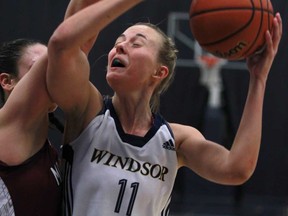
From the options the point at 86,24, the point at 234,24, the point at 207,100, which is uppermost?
the point at 86,24

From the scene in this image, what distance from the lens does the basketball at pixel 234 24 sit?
7.22 ft

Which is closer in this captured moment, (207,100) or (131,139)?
(131,139)

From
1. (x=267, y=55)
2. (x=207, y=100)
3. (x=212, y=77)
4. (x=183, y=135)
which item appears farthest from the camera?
(x=212, y=77)

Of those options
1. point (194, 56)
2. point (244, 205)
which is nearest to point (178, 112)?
point (194, 56)

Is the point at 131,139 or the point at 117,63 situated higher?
the point at 117,63

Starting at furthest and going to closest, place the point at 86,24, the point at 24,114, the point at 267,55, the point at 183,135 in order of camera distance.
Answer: the point at 183,135
the point at 267,55
the point at 24,114
the point at 86,24

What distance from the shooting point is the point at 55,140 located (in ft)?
19.3

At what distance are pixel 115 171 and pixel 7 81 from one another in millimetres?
560

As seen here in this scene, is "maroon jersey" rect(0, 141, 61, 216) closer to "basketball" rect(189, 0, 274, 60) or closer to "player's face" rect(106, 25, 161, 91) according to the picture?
"player's face" rect(106, 25, 161, 91)

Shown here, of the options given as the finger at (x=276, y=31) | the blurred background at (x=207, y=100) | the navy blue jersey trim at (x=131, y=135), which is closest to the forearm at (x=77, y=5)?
the navy blue jersey trim at (x=131, y=135)

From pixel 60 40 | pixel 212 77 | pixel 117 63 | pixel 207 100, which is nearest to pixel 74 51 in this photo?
pixel 60 40

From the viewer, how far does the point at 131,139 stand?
230 cm

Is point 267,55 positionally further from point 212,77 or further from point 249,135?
point 212,77

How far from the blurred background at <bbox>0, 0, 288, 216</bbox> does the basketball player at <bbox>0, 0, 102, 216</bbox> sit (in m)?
3.70
